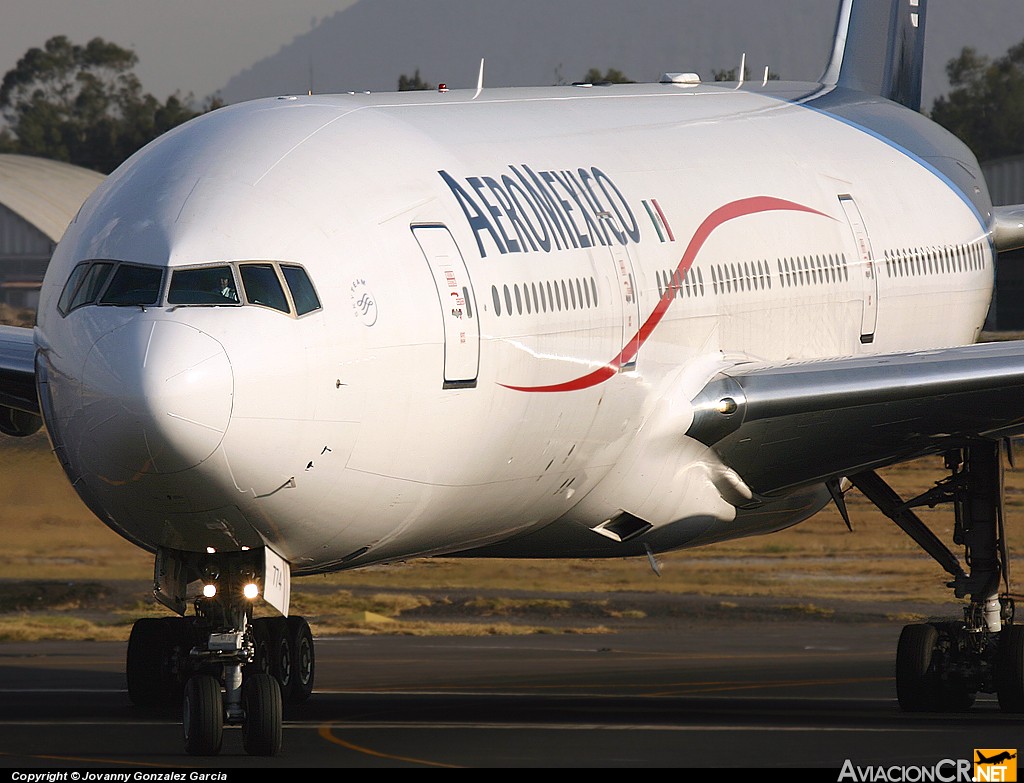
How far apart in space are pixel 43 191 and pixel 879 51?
4947cm

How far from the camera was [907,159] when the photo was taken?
90.5ft

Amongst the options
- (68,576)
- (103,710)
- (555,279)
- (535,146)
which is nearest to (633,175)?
(535,146)

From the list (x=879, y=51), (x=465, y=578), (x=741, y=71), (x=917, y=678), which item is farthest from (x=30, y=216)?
(x=917, y=678)

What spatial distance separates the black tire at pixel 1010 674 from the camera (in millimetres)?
21031

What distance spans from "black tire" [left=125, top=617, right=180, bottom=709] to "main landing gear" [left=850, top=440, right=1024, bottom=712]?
24.4 ft

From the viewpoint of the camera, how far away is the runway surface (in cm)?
1656

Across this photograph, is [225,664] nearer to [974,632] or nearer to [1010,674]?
[1010,674]

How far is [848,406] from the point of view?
64.1 ft

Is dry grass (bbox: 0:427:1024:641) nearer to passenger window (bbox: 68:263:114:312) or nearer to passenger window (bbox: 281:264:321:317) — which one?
passenger window (bbox: 68:263:114:312)

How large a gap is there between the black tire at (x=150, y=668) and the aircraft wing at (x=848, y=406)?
6197 millimetres

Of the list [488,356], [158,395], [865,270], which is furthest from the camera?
[865,270]

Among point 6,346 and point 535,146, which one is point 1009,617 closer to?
point 535,146

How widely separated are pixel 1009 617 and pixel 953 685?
0.97 metres

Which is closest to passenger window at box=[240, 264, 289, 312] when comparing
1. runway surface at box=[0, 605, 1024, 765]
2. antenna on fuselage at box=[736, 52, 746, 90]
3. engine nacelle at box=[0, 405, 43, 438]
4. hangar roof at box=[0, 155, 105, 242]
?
runway surface at box=[0, 605, 1024, 765]
